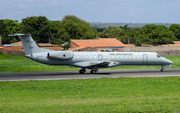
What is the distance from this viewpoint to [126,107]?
44.9 feet

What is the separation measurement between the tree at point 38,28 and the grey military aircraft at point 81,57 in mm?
82986

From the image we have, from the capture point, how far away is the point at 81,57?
3319cm

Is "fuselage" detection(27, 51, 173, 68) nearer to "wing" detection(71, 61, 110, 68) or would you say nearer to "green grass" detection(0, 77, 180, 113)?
"wing" detection(71, 61, 110, 68)

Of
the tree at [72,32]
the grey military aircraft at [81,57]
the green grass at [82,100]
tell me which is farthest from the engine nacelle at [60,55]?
the tree at [72,32]

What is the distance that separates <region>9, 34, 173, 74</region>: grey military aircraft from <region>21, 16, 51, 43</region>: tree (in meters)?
83.0

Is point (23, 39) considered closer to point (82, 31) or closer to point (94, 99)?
point (94, 99)

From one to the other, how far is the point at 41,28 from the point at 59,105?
105 m

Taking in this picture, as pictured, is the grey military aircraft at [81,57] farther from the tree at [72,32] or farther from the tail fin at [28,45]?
the tree at [72,32]

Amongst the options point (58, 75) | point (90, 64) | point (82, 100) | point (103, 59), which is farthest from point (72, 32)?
point (82, 100)

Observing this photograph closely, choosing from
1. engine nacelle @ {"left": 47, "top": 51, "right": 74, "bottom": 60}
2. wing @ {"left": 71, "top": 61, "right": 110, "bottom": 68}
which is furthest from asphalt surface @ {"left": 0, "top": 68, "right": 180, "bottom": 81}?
engine nacelle @ {"left": 47, "top": 51, "right": 74, "bottom": 60}

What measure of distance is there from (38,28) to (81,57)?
87.5 m

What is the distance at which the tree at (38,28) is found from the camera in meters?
114

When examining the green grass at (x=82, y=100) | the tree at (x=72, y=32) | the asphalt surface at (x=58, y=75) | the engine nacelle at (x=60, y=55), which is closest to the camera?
the green grass at (x=82, y=100)

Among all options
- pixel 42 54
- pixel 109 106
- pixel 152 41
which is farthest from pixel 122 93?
pixel 152 41
